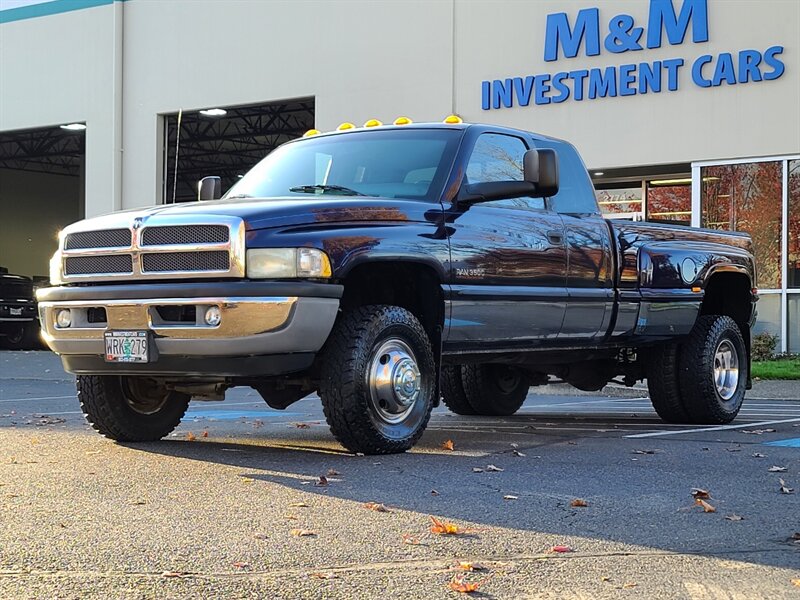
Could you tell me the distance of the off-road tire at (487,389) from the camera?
10.1 meters

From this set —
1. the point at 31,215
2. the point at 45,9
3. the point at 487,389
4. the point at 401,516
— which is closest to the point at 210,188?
the point at 487,389

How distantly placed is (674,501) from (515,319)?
2360 mm

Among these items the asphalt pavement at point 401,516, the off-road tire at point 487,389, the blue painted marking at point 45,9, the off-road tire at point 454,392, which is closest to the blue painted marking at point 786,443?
the asphalt pavement at point 401,516

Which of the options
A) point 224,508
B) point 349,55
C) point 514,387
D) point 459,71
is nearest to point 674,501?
point 224,508

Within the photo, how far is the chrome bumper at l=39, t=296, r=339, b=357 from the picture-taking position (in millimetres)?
6227

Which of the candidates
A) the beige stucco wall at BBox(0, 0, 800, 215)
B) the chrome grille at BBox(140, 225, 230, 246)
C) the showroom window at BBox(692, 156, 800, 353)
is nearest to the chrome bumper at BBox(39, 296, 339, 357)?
the chrome grille at BBox(140, 225, 230, 246)

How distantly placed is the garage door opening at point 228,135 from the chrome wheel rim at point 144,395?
1724cm

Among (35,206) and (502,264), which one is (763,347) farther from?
(35,206)

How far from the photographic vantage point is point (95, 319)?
22.2 feet

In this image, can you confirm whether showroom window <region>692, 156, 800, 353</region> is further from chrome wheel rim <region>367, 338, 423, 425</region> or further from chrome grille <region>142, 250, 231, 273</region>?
chrome grille <region>142, 250, 231, 273</region>

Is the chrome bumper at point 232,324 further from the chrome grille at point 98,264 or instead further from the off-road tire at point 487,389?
the off-road tire at point 487,389

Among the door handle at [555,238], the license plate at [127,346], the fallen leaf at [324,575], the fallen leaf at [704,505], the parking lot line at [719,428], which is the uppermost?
the door handle at [555,238]

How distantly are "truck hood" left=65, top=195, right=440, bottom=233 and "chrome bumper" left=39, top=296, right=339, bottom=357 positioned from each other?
418 mm

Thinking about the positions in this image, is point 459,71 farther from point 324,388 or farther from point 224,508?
point 224,508
